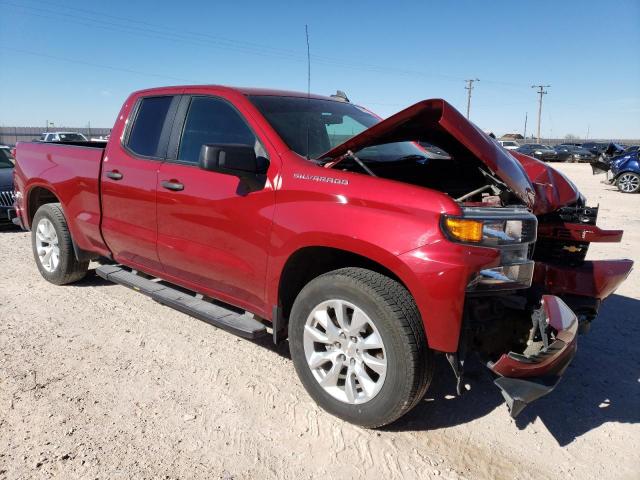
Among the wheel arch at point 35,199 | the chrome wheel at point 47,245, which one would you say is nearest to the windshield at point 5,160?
the wheel arch at point 35,199

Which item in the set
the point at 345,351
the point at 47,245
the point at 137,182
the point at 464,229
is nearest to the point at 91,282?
the point at 47,245

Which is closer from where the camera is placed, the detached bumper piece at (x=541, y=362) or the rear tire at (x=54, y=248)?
the detached bumper piece at (x=541, y=362)

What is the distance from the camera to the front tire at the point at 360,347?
2.59m

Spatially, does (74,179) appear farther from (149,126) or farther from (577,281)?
(577,281)

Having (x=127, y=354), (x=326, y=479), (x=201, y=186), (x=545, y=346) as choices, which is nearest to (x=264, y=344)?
(x=127, y=354)

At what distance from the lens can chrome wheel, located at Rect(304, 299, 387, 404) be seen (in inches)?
108

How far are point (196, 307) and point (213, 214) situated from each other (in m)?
0.74

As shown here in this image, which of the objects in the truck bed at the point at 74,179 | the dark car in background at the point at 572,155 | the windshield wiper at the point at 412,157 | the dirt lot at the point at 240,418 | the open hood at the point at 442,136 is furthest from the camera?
the dark car in background at the point at 572,155

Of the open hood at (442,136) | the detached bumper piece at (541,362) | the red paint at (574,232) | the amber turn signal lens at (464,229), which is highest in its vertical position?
the open hood at (442,136)

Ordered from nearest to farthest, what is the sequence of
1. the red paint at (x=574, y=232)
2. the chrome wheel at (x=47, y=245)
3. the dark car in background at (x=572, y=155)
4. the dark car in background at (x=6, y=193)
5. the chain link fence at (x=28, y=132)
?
the red paint at (x=574, y=232)
the chrome wheel at (x=47, y=245)
the dark car in background at (x=6, y=193)
the dark car in background at (x=572, y=155)
the chain link fence at (x=28, y=132)

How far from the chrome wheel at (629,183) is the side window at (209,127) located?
50.5ft

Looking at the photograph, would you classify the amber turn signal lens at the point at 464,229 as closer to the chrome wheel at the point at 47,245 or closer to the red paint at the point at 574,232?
the red paint at the point at 574,232

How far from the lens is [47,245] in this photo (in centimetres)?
551

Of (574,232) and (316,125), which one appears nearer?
(574,232)
